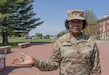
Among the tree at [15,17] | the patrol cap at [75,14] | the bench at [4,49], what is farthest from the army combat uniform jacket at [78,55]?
the tree at [15,17]

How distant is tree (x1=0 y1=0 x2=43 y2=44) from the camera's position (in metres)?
Answer: 37.8

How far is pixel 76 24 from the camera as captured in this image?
3.20 metres

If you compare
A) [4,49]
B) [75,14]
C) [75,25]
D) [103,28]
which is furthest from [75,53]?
[103,28]

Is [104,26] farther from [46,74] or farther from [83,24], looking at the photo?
[83,24]

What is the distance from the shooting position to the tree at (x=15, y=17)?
124 feet

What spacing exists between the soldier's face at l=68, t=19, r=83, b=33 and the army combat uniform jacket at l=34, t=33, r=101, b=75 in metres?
0.08

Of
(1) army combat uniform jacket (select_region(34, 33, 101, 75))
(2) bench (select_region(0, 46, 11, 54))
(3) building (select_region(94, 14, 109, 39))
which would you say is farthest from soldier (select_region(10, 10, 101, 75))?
(3) building (select_region(94, 14, 109, 39))

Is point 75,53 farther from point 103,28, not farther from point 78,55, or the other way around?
point 103,28

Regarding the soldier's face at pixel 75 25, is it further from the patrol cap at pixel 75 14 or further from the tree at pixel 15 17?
the tree at pixel 15 17

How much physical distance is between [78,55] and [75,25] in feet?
1.20

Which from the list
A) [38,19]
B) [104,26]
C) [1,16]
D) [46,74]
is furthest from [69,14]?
[104,26]

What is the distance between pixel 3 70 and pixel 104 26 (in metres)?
97.0

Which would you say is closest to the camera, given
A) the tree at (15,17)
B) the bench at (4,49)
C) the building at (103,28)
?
the bench at (4,49)

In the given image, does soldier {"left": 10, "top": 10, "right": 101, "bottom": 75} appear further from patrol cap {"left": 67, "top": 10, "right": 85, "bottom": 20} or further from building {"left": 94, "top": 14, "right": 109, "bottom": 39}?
building {"left": 94, "top": 14, "right": 109, "bottom": 39}
